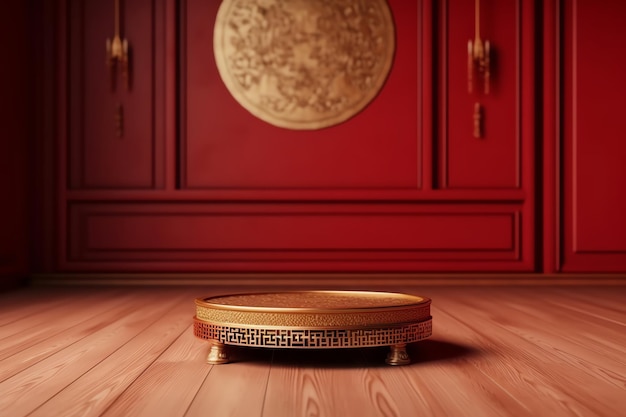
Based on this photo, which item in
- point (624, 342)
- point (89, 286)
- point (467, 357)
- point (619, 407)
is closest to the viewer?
point (619, 407)

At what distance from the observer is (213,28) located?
364cm

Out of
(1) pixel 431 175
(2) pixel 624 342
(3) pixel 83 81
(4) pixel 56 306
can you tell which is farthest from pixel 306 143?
(2) pixel 624 342

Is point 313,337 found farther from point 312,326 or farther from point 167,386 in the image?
point 167,386

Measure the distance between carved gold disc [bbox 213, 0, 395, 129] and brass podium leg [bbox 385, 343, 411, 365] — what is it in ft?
7.41

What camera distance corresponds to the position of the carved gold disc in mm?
3598

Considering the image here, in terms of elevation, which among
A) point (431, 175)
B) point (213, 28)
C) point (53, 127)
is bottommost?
point (431, 175)

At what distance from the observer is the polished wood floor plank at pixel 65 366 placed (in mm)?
1214

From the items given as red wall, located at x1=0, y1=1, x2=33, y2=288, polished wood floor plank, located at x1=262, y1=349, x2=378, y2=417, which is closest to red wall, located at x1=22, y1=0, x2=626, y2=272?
red wall, located at x1=0, y1=1, x2=33, y2=288

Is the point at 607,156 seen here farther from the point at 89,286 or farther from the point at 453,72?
the point at 89,286

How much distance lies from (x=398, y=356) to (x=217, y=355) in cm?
39

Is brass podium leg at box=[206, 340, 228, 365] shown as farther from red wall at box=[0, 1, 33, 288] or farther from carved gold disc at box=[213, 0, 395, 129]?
carved gold disc at box=[213, 0, 395, 129]

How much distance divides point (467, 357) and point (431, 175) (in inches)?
82.8

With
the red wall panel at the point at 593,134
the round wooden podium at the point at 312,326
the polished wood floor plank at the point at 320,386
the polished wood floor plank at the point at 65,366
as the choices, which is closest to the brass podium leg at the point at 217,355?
the round wooden podium at the point at 312,326

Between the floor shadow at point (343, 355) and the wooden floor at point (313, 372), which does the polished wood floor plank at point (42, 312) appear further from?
the floor shadow at point (343, 355)
